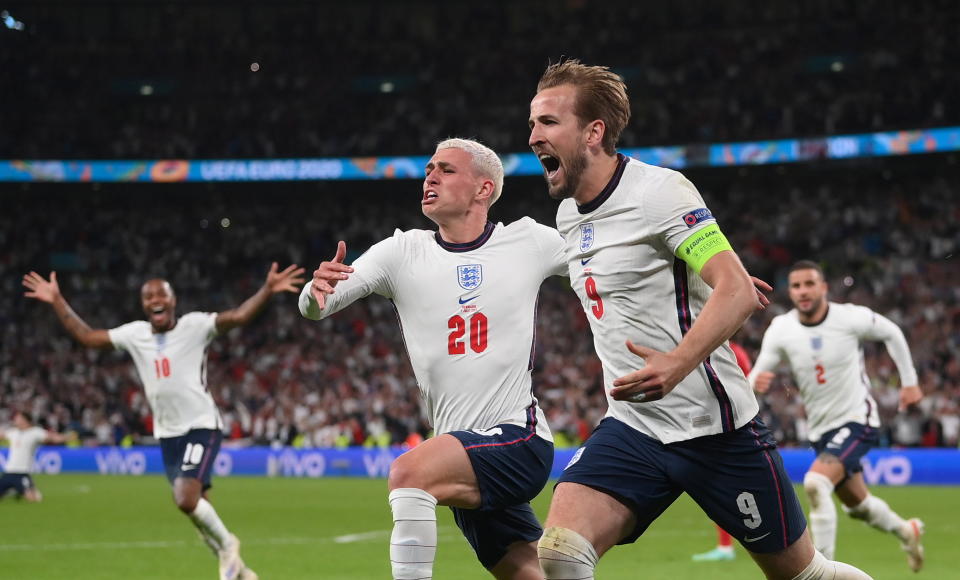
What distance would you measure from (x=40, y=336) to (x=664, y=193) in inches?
1419

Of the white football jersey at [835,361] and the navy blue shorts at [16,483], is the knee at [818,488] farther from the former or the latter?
→ the navy blue shorts at [16,483]

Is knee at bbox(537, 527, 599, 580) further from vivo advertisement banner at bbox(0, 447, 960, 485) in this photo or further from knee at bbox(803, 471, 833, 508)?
vivo advertisement banner at bbox(0, 447, 960, 485)

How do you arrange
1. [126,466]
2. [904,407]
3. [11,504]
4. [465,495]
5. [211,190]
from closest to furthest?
[465,495] < [904,407] < [11,504] < [126,466] < [211,190]

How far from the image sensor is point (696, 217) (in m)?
4.48

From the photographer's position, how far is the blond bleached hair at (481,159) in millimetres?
6004

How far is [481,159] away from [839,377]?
18.8ft

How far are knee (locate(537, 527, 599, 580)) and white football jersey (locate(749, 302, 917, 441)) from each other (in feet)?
20.8

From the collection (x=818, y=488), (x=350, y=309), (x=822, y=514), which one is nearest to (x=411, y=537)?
(x=822, y=514)

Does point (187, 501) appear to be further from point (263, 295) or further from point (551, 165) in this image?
point (551, 165)

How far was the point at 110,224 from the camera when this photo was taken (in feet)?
139

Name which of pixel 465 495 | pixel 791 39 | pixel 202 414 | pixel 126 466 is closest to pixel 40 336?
pixel 126 466

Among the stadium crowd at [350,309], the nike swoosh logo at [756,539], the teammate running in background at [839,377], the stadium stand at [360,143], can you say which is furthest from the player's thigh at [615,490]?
the stadium stand at [360,143]

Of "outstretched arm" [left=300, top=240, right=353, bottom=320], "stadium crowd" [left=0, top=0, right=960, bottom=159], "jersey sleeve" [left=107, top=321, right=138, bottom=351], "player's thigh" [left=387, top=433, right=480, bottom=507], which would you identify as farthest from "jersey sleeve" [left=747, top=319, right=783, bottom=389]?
"stadium crowd" [left=0, top=0, right=960, bottom=159]

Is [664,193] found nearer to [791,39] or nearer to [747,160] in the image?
[747,160]
